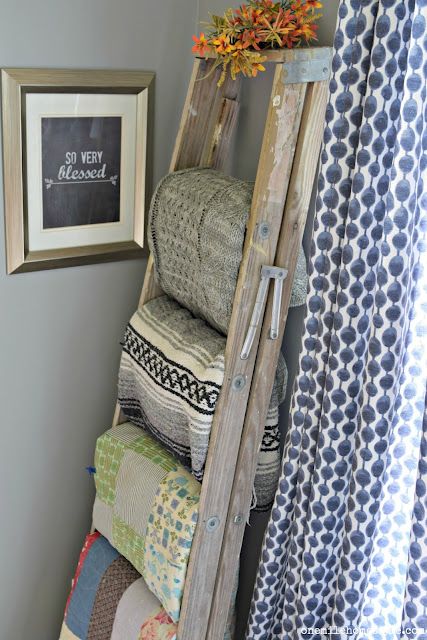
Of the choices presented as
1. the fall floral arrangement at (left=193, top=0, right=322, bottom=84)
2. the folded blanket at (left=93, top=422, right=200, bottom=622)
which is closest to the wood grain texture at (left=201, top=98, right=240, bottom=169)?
the fall floral arrangement at (left=193, top=0, right=322, bottom=84)

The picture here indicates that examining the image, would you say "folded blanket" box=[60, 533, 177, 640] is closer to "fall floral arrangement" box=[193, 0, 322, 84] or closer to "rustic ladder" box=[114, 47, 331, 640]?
"rustic ladder" box=[114, 47, 331, 640]

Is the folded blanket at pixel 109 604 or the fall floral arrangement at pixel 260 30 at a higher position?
the fall floral arrangement at pixel 260 30

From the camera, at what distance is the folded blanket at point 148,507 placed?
148cm

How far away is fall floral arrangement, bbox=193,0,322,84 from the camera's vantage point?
1312mm

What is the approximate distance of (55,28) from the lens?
1.62 meters

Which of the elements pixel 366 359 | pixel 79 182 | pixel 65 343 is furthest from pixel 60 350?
pixel 366 359

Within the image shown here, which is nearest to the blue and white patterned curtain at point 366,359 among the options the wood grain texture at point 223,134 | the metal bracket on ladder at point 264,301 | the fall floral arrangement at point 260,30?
the metal bracket on ladder at point 264,301

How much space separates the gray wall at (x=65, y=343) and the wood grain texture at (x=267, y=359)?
19 cm

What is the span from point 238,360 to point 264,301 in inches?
4.4

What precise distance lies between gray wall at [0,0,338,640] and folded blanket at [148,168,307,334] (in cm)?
19

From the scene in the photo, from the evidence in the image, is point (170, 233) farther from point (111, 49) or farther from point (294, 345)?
point (111, 49)

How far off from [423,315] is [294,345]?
17.4 inches

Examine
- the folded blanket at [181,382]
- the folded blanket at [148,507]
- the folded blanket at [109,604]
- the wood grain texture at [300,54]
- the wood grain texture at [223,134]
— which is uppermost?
the wood grain texture at [300,54]

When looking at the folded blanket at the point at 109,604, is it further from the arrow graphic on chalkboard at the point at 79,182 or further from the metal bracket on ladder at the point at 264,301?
the arrow graphic on chalkboard at the point at 79,182
